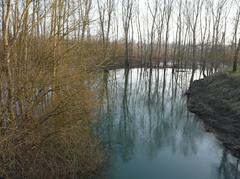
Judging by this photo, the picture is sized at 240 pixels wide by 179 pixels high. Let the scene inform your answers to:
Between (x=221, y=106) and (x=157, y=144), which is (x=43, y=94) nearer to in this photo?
(x=157, y=144)

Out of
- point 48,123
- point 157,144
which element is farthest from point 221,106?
point 48,123

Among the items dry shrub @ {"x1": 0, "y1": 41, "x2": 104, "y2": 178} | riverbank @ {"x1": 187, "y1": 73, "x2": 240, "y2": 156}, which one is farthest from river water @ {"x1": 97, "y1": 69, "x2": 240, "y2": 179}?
dry shrub @ {"x1": 0, "y1": 41, "x2": 104, "y2": 178}

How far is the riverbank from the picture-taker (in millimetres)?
8917

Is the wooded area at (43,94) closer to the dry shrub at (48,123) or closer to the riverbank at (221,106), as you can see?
the dry shrub at (48,123)

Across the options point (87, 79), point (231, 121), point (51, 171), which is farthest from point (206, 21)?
point (51, 171)

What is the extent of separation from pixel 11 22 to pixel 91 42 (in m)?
3.05

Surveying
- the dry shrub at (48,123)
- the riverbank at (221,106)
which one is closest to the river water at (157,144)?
the riverbank at (221,106)

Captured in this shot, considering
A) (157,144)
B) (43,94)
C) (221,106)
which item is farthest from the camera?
(221,106)

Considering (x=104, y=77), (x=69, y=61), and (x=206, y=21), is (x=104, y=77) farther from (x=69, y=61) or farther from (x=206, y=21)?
(x=206, y=21)

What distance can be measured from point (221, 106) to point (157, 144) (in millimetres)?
5065

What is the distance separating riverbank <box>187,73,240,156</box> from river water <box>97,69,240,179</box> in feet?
1.38

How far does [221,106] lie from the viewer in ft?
38.1

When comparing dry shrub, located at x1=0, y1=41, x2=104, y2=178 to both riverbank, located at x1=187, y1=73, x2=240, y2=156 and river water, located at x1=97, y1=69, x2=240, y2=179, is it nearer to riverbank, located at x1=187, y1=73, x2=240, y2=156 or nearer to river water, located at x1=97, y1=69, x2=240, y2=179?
river water, located at x1=97, y1=69, x2=240, y2=179

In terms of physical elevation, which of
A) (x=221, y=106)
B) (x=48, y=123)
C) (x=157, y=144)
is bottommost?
(x=157, y=144)
